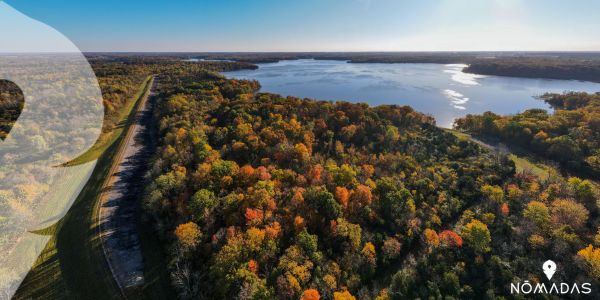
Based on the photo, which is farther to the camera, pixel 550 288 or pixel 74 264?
pixel 550 288

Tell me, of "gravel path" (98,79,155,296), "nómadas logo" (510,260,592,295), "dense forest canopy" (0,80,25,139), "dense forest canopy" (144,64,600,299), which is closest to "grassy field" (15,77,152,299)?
"gravel path" (98,79,155,296)

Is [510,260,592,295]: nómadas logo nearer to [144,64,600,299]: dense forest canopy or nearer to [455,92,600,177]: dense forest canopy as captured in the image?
[144,64,600,299]: dense forest canopy

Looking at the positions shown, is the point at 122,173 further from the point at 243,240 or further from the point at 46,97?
the point at 46,97

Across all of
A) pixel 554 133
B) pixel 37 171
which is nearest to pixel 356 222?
pixel 37 171

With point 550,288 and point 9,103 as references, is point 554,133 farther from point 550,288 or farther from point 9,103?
point 9,103

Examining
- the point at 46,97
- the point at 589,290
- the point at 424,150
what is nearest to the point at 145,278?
the point at 589,290

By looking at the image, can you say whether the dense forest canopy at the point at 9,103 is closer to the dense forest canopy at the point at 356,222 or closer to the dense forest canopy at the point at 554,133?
the dense forest canopy at the point at 356,222
